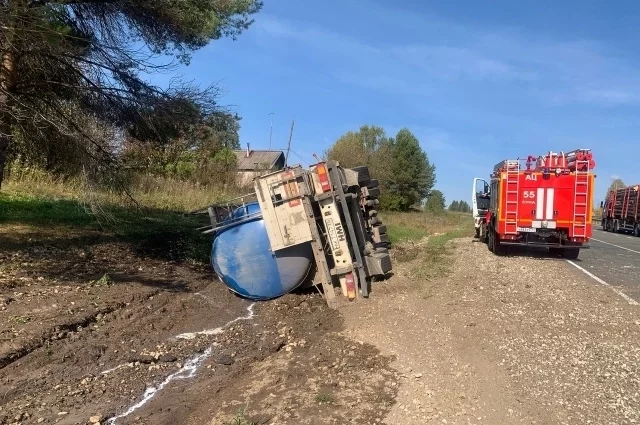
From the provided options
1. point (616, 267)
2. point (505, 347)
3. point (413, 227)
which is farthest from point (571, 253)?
point (413, 227)

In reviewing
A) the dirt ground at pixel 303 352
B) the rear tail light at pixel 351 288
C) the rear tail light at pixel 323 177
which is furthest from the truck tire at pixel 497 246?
the rear tail light at pixel 323 177

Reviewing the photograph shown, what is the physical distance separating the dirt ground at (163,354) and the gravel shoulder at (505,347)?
458 millimetres

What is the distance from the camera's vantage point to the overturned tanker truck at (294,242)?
31.7 feet

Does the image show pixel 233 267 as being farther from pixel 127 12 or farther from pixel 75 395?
pixel 127 12

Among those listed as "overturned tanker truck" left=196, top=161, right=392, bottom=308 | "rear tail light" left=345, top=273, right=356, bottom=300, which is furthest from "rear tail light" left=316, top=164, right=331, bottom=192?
"rear tail light" left=345, top=273, right=356, bottom=300

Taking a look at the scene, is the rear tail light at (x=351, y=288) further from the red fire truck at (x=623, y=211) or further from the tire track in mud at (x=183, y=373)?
the red fire truck at (x=623, y=211)

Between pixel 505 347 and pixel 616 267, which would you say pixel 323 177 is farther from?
pixel 616 267

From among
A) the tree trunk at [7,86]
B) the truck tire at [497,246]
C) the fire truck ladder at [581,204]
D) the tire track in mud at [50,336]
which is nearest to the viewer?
the tire track in mud at [50,336]

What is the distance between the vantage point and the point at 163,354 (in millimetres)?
7047

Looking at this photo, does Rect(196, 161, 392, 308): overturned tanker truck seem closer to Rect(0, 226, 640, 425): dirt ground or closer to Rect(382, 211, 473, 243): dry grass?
Rect(0, 226, 640, 425): dirt ground

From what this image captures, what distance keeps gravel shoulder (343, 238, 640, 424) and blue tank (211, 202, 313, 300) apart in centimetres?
128

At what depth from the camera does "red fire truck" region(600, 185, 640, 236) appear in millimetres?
34469

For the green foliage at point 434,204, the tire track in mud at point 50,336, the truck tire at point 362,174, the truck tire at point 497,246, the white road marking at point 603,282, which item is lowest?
the green foliage at point 434,204

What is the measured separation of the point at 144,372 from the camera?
6.42m
